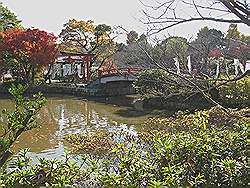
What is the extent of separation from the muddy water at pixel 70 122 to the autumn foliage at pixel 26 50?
2.58m

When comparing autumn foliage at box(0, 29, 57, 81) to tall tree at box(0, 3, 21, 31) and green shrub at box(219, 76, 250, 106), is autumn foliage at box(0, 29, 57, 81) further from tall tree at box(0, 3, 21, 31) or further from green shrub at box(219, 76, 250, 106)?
green shrub at box(219, 76, 250, 106)

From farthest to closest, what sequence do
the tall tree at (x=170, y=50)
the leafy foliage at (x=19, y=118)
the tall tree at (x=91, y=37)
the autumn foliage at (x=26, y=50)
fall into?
the tall tree at (x=91, y=37) → the autumn foliage at (x=26, y=50) → the tall tree at (x=170, y=50) → the leafy foliage at (x=19, y=118)

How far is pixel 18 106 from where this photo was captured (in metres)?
2.38

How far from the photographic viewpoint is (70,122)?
12.6 metres

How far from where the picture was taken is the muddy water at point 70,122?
9.28 meters

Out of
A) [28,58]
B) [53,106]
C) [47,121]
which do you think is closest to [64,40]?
[28,58]

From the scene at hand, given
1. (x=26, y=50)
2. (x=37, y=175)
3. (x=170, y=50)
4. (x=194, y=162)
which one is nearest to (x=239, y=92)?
(x=170, y=50)

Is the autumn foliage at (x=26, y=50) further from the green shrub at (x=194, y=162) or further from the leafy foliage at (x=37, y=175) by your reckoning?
the leafy foliage at (x=37, y=175)

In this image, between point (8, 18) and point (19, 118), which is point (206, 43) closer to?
point (19, 118)

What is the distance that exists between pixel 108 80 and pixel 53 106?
3.89 meters

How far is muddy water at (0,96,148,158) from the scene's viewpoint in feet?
30.5

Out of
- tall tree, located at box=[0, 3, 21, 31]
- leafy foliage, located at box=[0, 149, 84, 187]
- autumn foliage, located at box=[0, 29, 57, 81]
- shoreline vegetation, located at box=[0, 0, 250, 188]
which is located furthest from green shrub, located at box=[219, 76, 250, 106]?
tall tree, located at box=[0, 3, 21, 31]

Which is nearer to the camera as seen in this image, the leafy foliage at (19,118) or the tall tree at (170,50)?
the leafy foliage at (19,118)

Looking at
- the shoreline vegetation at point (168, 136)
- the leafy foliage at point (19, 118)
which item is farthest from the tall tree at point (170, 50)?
the leafy foliage at point (19, 118)
